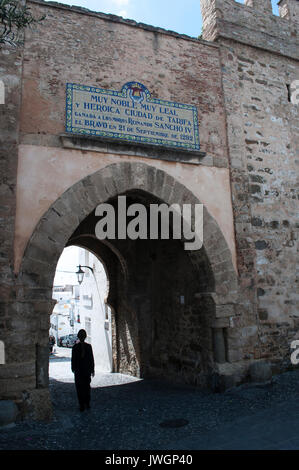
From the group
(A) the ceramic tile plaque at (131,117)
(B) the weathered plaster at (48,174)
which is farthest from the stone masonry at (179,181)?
(A) the ceramic tile plaque at (131,117)

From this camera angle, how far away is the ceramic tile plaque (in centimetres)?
555

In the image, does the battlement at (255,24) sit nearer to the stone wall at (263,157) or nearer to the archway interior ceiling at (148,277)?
the stone wall at (263,157)

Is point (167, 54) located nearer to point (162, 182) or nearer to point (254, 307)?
point (162, 182)

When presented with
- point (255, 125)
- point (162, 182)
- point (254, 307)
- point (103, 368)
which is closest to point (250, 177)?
point (255, 125)

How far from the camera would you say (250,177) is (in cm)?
672

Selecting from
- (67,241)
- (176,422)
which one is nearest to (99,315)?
(67,241)

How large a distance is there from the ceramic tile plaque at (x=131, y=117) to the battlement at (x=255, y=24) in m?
1.94

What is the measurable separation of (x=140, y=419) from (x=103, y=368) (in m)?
7.31

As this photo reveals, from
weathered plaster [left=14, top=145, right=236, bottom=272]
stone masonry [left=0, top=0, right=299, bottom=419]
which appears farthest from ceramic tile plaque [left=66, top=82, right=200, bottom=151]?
weathered plaster [left=14, top=145, right=236, bottom=272]

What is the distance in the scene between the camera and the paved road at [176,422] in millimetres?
3684

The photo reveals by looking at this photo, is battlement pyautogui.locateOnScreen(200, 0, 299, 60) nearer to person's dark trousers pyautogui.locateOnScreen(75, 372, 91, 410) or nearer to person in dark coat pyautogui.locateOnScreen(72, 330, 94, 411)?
person in dark coat pyautogui.locateOnScreen(72, 330, 94, 411)
